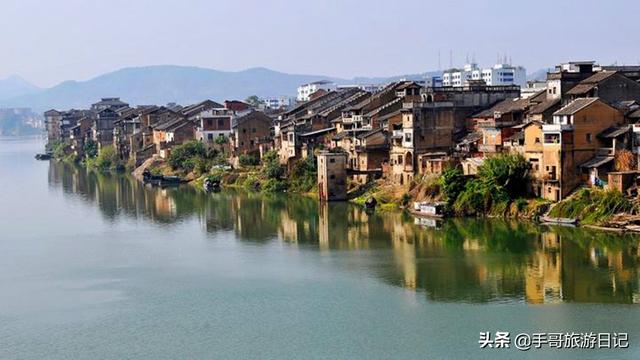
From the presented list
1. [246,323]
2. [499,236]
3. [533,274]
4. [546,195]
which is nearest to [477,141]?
[546,195]

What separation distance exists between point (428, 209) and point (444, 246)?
3801mm

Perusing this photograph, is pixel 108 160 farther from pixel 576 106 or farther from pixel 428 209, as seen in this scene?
pixel 576 106

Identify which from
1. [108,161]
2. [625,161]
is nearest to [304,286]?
[625,161]

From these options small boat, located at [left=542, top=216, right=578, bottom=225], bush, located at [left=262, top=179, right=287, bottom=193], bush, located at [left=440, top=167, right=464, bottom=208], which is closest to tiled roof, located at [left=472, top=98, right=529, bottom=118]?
bush, located at [left=440, top=167, right=464, bottom=208]

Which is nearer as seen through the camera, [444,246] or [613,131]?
[444,246]

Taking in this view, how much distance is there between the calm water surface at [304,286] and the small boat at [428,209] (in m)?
0.59

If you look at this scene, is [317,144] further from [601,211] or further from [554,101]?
[601,211]

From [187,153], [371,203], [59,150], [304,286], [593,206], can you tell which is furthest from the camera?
[59,150]

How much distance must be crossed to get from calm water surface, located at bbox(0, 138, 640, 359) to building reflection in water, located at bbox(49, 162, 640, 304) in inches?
2.0

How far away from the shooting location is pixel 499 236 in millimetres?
19641

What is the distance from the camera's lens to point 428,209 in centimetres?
2272

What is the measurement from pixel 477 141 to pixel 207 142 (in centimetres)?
1526

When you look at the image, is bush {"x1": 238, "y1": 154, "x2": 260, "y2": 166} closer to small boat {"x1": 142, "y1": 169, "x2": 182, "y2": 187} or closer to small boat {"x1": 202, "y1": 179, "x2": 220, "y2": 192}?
small boat {"x1": 202, "y1": 179, "x2": 220, "y2": 192}

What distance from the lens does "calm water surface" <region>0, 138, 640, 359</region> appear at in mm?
12680
